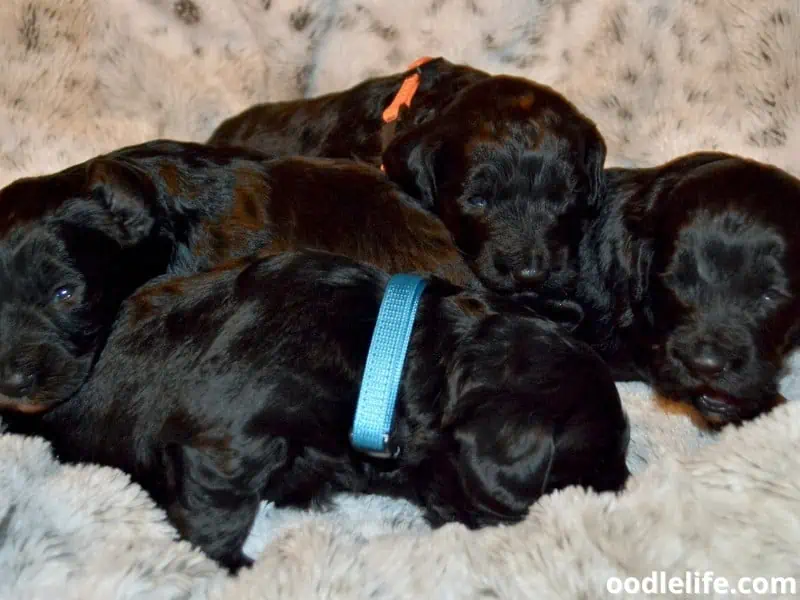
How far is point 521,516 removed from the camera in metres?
1.53

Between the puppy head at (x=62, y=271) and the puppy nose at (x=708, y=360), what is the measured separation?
130 cm

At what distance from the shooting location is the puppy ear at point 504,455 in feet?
4.82

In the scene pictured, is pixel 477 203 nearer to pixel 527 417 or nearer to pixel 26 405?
pixel 527 417

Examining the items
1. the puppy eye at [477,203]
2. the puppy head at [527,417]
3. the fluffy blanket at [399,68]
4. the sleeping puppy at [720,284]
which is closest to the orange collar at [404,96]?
the fluffy blanket at [399,68]

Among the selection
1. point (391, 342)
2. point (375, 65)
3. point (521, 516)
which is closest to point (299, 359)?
point (391, 342)

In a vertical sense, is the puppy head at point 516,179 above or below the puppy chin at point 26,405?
above

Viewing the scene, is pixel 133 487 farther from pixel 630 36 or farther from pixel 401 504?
pixel 630 36

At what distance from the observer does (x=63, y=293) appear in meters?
1.88

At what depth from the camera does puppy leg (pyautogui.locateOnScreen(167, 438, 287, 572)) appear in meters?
1.60

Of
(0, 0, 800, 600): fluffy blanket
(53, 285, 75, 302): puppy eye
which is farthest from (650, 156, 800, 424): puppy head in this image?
(53, 285, 75, 302): puppy eye

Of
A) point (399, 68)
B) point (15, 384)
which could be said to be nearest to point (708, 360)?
point (15, 384)

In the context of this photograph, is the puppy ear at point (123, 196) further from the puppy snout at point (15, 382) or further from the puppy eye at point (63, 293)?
the puppy snout at point (15, 382)

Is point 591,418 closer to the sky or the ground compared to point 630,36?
closer to the ground

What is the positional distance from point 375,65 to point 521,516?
76.2 inches
